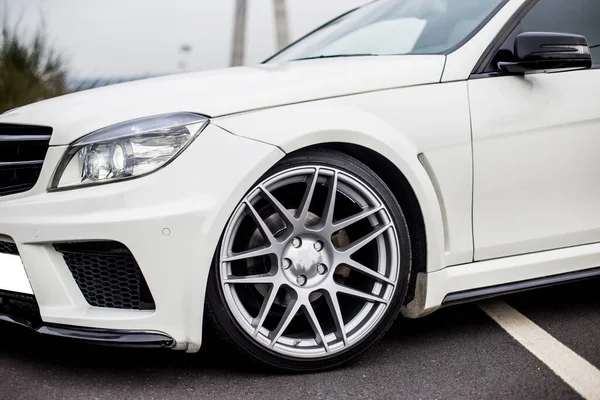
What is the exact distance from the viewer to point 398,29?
3688 millimetres

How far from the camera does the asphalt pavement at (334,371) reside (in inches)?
106

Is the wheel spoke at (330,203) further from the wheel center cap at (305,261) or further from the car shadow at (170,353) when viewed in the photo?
the car shadow at (170,353)

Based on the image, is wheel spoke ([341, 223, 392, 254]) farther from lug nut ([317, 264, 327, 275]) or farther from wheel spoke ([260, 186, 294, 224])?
wheel spoke ([260, 186, 294, 224])

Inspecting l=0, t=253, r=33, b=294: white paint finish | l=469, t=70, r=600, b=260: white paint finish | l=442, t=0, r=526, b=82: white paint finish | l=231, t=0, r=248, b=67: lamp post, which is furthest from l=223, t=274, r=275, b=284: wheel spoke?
l=231, t=0, r=248, b=67: lamp post

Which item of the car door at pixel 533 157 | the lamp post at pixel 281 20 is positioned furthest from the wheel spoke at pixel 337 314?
the lamp post at pixel 281 20

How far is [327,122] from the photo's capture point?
9.10ft

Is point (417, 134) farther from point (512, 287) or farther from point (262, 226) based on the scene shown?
point (512, 287)

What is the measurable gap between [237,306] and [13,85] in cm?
713

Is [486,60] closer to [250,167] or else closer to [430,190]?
[430,190]

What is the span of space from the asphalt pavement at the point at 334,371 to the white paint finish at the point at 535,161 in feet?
1.33

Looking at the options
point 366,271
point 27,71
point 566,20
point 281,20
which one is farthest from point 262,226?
point 281,20

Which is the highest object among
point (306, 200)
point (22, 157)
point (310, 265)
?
point (22, 157)

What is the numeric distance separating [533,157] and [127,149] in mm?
1605

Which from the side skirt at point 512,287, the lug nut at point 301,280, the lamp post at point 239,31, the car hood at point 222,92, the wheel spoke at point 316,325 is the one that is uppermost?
the car hood at point 222,92
